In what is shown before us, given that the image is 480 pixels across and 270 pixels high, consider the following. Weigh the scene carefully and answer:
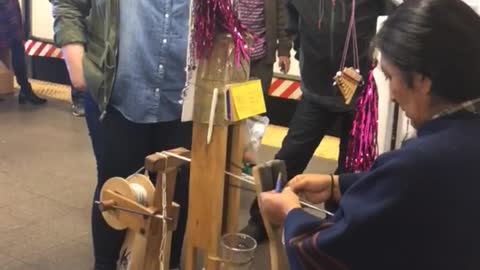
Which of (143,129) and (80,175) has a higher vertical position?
(143,129)

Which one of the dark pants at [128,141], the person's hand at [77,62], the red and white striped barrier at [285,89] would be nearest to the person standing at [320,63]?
the dark pants at [128,141]

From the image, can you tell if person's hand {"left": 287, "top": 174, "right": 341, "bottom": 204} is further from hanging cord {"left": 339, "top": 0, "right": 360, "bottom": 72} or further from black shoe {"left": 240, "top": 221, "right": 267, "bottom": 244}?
black shoe {"left": 240, "top": 221, "right": 267, "bottom": 244}

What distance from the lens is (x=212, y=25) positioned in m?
1.59

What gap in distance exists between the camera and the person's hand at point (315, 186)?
1.45 meters

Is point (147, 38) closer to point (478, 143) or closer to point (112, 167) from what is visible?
point (112, 167)

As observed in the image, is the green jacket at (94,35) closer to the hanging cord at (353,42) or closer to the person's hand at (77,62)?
the person's hand at (77,62)

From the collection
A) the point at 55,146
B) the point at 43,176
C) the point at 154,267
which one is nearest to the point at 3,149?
the point at 55,146

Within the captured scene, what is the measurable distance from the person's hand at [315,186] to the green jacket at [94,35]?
27.3 inches

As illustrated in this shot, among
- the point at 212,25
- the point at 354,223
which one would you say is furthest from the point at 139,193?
the point at 354,223

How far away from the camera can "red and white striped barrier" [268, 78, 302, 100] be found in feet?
14.7

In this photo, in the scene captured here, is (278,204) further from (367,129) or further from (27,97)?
(27,97)

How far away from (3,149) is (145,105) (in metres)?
2.18

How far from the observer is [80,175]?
3.40 metres

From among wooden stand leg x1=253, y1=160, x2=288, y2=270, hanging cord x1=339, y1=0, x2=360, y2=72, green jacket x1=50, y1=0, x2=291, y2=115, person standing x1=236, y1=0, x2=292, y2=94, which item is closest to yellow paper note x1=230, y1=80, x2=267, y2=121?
wooden stand leg x1=253, y1=160, x2=288, y2=270
